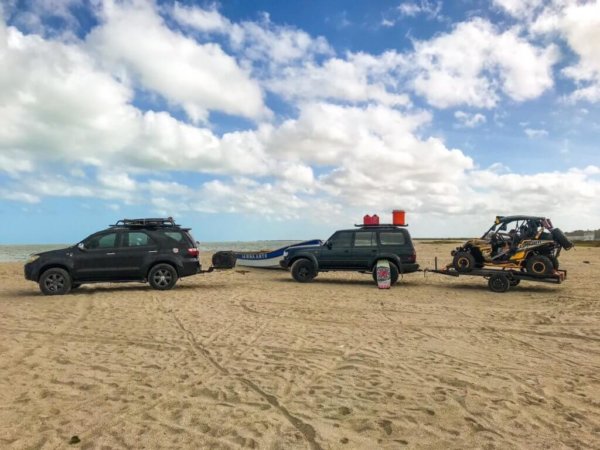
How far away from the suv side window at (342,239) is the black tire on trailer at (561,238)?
229 inches

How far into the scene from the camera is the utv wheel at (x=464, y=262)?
13.5 m

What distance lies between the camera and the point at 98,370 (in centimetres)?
548

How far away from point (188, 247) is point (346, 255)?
504cm

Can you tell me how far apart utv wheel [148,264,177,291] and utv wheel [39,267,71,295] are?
2131 mm

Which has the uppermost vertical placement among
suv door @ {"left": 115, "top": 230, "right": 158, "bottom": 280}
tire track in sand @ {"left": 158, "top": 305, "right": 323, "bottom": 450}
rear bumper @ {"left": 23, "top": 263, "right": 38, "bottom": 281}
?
suv door @ {"left": 115, "top": 230, "right": 158, "bottom": 280}

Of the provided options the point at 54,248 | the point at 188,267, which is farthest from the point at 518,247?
the point at 54,248

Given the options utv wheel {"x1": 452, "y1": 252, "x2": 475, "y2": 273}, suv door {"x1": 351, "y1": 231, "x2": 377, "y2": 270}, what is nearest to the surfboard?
suv door {"x1": 351, "y1": 231, "x2": 377, "y2": 270}

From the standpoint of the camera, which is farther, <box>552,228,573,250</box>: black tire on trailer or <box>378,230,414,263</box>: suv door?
<box>378,230,414,263</box>: suv door

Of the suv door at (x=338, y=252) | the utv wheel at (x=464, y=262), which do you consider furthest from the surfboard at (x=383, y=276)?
the utv wheel at (x=464, y=262)

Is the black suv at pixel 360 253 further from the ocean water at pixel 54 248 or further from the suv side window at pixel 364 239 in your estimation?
the ocean water at pixel 54 248

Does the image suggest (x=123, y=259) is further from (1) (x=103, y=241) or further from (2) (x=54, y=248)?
(2) (x=54, y=248)

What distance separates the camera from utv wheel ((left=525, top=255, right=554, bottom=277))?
1253 centimetres

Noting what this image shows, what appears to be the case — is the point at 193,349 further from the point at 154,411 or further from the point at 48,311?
the point at 48,311

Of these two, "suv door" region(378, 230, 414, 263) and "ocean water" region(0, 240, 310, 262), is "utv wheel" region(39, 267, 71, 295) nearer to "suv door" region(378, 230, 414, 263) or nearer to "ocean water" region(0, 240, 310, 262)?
"suv door" region(378, 230, 414, 263)
